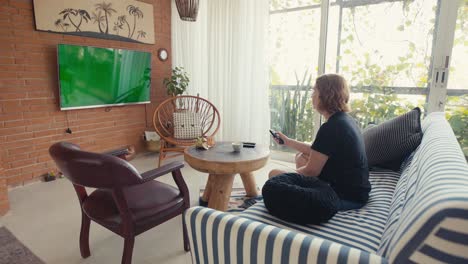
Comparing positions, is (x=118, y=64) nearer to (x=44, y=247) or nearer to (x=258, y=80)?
(x=258, y=80)

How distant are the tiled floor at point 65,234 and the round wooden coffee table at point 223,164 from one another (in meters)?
0.39

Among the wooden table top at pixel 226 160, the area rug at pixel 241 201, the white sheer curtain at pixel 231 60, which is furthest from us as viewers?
the white sheer curtain at pixel 231 60

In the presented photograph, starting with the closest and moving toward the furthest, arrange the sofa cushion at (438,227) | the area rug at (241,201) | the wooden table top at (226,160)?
the sofa cushion at (438,227)
the wooden table top at (226,160)
the area rug at (241,201)

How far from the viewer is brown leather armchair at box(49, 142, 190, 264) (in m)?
1.30

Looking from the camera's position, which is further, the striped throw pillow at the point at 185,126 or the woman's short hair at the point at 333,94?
the striped throw pillow at the point at 185,126

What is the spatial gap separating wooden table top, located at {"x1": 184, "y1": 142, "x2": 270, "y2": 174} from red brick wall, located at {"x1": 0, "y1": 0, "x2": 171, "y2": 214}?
159 centimetres

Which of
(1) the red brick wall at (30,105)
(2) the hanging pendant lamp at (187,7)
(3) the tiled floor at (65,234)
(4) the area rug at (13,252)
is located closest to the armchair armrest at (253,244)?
(3) the tiled floor at (65,234)

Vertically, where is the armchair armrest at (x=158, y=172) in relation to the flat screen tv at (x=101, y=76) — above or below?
below

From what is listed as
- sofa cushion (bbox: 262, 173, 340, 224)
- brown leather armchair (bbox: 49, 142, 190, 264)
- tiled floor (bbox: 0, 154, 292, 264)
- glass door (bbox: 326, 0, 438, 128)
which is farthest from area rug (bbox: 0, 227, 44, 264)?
glass door (bbox: 326, 0, 438, 128)

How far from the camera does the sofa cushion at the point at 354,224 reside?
118 cm

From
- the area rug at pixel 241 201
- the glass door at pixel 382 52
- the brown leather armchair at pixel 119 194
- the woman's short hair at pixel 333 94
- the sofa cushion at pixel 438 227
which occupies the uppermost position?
the glass door at pixel 382 52

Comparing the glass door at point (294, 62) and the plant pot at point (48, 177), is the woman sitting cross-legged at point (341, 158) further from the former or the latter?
the plant pot at point (48, 177)

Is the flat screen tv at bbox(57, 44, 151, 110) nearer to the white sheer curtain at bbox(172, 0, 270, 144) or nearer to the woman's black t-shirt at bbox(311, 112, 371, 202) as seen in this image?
the white sheer curtain at bbox(172, 0, 270, 144)

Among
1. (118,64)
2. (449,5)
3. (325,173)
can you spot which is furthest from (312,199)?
(118,64)
